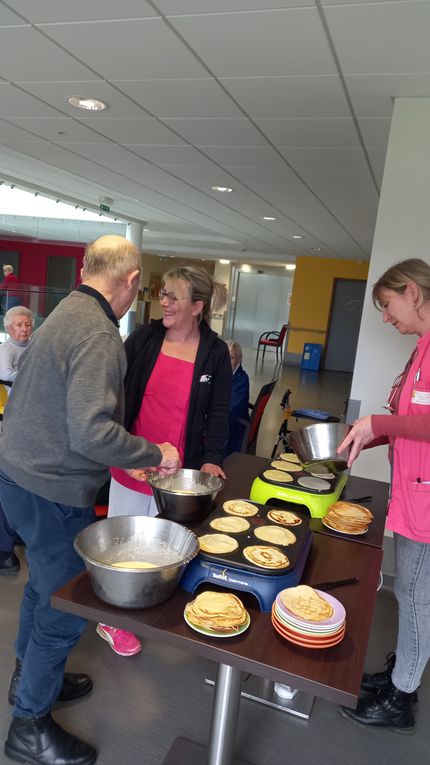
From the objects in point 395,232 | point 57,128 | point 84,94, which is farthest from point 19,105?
point 395,232

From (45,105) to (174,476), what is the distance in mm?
3169

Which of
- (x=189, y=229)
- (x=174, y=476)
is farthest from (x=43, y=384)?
Answer: (x=189, y=229)

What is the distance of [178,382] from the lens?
2.02m

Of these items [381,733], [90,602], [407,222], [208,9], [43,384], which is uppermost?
[208,9]

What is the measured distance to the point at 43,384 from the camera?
1333 millimetres

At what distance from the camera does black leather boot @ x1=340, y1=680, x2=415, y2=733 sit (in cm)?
189

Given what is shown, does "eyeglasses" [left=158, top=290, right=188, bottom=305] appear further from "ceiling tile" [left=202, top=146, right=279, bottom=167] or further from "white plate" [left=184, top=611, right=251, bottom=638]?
"ceiling tile" [left=202, top=146, right=279, bottom=167]

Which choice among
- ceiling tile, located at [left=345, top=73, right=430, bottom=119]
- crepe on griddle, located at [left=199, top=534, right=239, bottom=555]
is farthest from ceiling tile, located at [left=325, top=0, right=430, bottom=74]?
crepe on griddle, located at [left=199, top=534, right=239, bottom=555]

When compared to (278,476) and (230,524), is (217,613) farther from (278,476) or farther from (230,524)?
(278,476)

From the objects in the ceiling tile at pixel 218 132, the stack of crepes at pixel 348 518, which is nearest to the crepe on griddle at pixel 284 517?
the stack of crepes at pixel 348 518

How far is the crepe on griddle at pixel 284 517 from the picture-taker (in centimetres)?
142

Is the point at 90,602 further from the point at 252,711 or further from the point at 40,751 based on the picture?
the point at 252,711

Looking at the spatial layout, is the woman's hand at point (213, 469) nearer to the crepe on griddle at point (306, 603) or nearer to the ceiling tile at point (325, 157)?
the crepe on griddle at point (306, 603)

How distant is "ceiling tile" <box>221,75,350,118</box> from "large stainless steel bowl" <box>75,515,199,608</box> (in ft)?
7.96
